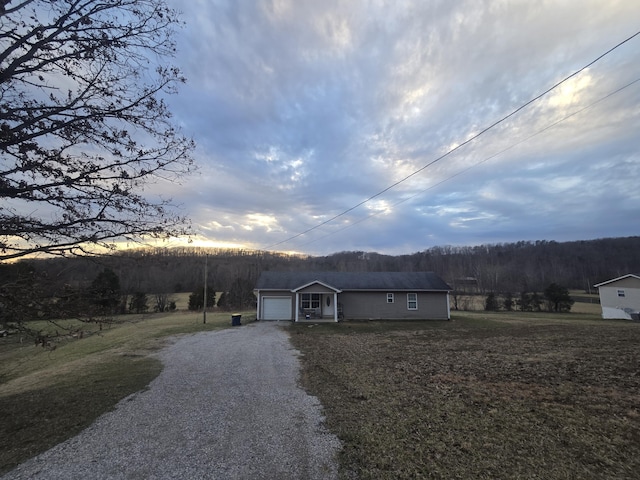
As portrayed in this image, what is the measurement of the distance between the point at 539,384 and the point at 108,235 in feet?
30.1

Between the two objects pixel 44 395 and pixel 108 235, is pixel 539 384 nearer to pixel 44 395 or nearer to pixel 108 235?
pixel 108 235

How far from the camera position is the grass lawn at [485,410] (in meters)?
4.12

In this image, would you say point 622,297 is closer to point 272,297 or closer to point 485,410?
point 272,297

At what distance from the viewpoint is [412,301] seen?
2488 centimetres

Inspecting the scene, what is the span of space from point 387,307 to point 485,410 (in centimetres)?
1902

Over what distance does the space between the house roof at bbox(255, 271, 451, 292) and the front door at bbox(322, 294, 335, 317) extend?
1.18 m

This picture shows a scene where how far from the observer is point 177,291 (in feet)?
176

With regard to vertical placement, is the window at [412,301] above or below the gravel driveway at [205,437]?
above

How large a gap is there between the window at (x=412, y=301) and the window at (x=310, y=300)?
7.13 m

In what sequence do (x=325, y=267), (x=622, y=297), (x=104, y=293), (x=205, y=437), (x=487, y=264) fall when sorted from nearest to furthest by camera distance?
(x=104, y=293) → (x=205, y=437) → (x=622, y=297) → (x=325, y=267) → (x=487, y=264)

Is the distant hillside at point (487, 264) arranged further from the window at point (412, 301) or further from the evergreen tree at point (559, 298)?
the window at point (412, 301)

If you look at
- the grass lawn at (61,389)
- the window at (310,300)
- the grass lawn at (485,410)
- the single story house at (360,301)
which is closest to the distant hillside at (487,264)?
the single story house at (360,301)

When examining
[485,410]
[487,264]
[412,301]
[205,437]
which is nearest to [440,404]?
[485,410]

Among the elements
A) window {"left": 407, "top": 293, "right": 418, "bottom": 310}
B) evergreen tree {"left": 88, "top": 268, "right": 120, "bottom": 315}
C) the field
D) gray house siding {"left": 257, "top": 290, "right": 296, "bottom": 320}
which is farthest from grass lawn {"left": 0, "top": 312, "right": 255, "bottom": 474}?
window {"left": 407, "top": 293, "right": 418, "bottom": 310}
